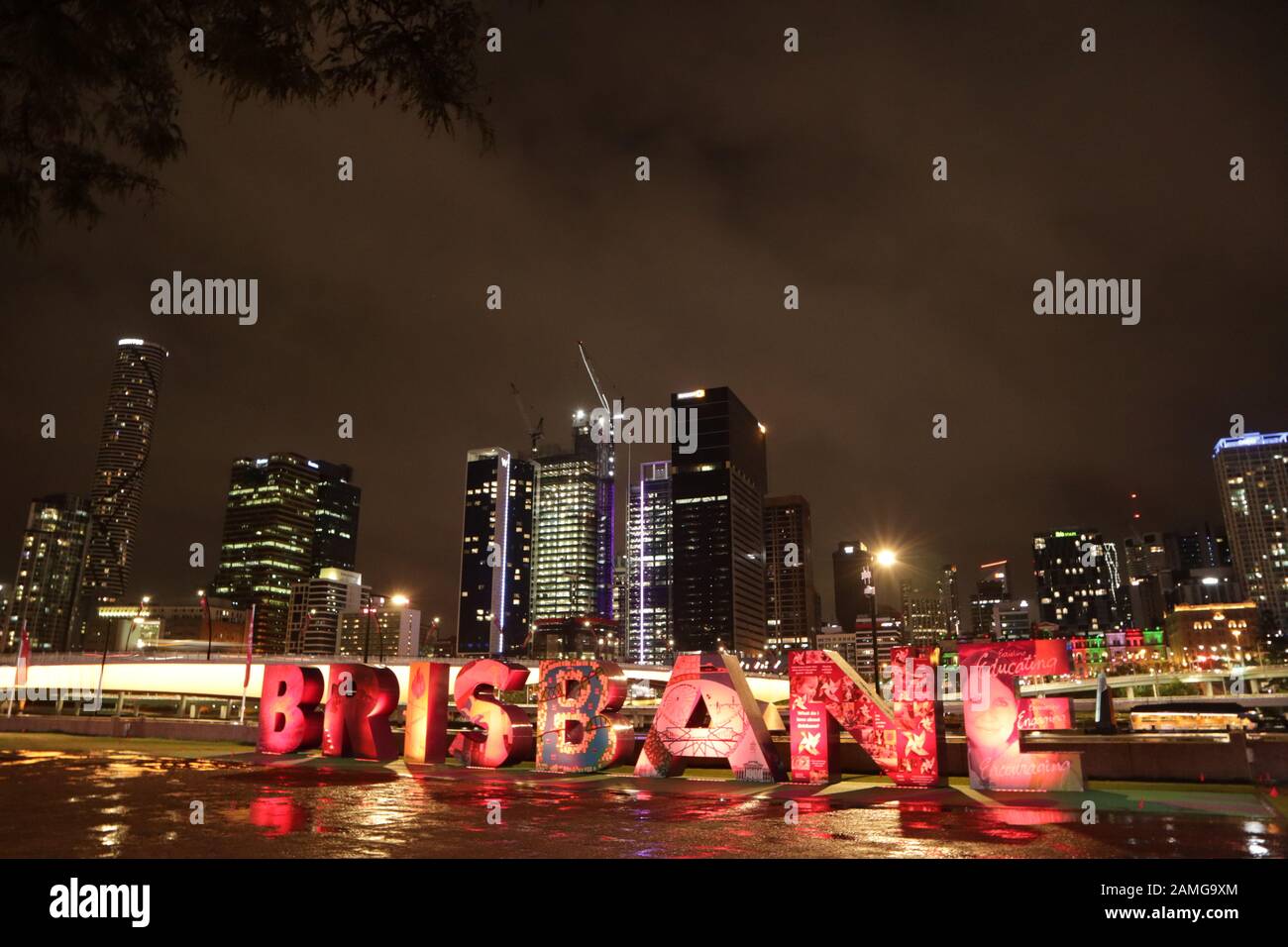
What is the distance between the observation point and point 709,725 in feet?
71.9

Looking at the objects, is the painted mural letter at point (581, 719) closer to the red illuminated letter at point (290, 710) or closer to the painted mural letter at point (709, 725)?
the painted mural letter at point (709, 725)

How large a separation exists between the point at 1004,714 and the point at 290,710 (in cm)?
2344

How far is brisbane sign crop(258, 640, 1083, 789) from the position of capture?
62.4 ft

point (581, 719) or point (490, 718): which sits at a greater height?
point (581, 719)

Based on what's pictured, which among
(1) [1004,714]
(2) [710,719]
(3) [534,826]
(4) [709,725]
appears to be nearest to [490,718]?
(4) [709,725]

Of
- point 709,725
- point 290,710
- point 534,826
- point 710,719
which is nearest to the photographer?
point 534,826

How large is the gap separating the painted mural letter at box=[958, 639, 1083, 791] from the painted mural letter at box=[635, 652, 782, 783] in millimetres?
4970

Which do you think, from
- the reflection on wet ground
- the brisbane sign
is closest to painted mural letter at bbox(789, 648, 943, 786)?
the brisbane sign

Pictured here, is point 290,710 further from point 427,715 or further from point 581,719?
point 581,719

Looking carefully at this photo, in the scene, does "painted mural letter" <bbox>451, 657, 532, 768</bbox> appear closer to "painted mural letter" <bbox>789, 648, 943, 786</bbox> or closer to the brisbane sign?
the brisbane sign

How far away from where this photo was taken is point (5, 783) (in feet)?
60.4
